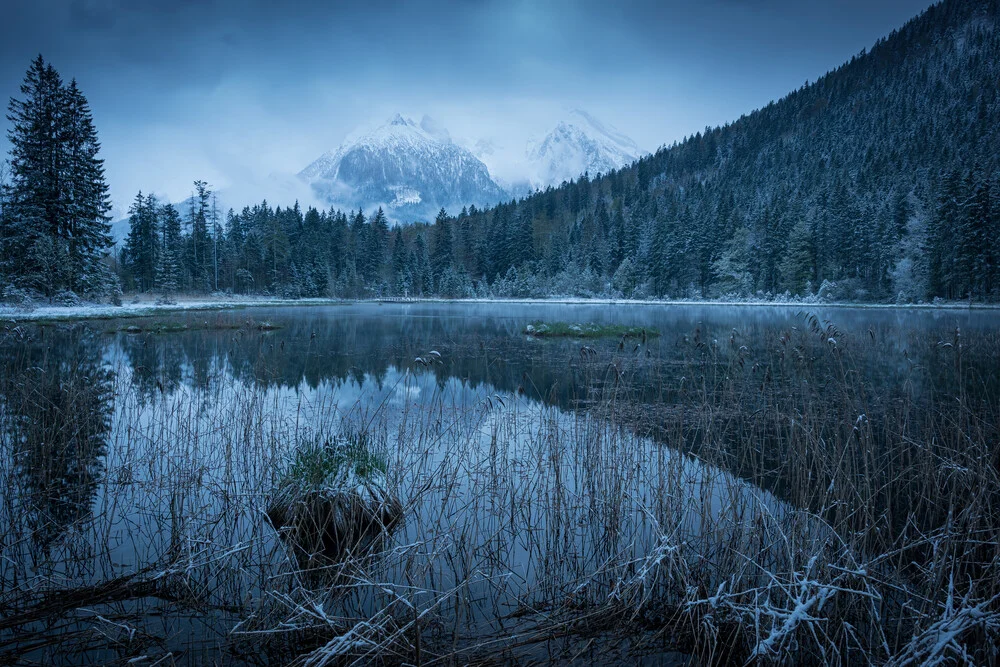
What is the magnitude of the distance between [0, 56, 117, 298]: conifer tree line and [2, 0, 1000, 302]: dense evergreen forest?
28cm

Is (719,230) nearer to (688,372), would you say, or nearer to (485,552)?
(688,372)

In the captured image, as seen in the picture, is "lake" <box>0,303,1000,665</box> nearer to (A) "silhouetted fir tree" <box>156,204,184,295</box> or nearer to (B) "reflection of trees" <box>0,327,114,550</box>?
(B) "reflection of trees" <box>0,327,114,550</box>

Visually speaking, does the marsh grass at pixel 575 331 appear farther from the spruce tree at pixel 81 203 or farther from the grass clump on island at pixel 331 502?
the spruce tree at pixel 81 203

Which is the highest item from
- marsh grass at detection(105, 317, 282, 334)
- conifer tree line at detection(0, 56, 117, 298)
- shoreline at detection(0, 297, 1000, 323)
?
conifer tree line at detection(0, 56, 117, 298)

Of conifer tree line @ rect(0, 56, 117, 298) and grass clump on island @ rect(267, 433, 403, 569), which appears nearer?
grass clump on island @ rect(267, 433, 403, 569)

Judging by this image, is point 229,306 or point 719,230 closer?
point 229,306

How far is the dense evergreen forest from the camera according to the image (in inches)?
2101

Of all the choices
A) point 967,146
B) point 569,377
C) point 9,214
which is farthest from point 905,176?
point 9,214

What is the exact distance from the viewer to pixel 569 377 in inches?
522

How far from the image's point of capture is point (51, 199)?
29625mm

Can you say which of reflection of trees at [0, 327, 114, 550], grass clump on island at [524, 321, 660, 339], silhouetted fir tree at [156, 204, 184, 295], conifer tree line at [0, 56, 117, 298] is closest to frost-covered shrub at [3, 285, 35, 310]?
conifer tree line at [0, 56, 117, 298]

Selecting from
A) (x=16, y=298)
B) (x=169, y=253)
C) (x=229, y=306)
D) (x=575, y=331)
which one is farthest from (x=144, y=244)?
(x=575, y=331)

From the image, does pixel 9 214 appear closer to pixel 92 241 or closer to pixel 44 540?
pixel 92 241

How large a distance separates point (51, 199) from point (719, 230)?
241 ft
